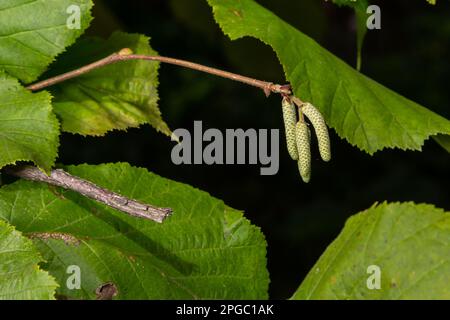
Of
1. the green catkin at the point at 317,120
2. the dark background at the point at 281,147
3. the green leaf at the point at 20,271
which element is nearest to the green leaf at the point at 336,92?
the green catkin at the point at 317,120

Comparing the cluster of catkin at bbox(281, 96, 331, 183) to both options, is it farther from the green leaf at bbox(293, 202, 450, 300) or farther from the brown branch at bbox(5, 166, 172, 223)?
the brown branch at bbox(5, 166, 172, 223)

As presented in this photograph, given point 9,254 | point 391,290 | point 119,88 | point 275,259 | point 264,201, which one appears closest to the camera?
point 9,254

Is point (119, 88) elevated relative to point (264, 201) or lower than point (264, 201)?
elevated

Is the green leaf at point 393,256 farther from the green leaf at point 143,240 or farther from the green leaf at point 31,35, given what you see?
the green leaf at point 31,35

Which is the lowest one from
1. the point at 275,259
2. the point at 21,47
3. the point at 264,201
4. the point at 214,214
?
the point at 275,259

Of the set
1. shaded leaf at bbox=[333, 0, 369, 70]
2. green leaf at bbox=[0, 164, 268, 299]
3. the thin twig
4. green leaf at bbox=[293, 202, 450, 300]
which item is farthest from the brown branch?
shaded leaf at bbox=[333, 0, 369, 70]
